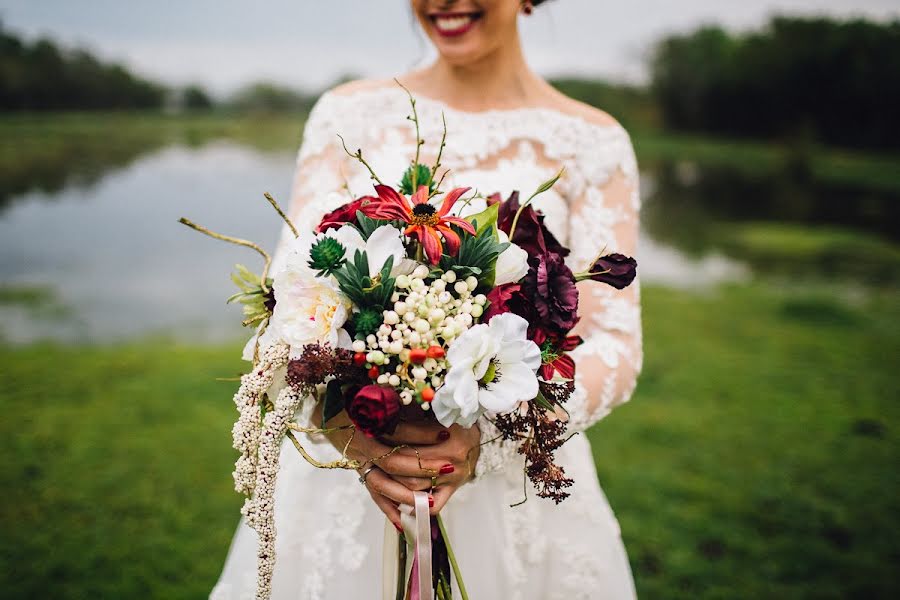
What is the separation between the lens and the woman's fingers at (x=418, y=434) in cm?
134

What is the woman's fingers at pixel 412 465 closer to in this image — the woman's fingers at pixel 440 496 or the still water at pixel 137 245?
the woman's fingers at pixel 440 496

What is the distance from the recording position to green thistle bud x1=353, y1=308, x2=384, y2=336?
115cm

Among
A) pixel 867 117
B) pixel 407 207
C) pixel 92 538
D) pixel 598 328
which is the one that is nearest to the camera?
pixel 407 207

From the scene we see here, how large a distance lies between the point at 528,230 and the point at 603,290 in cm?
62

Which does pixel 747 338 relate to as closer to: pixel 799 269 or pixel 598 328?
pixel 799 269

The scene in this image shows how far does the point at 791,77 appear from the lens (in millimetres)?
9219

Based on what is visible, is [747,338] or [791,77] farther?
[791,77]

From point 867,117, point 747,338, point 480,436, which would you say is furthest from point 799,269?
point 480,436

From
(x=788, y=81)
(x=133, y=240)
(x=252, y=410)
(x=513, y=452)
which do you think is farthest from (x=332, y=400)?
(x=788, y=81)

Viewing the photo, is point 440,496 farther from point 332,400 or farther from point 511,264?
point 511,264

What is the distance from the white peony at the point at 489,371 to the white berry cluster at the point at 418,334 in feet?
0.11

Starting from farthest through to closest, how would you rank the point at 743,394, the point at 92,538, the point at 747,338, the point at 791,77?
the point at 791,77, the point at 747,338, the point at 743,394, the point at 92,538

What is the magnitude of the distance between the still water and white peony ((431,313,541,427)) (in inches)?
224

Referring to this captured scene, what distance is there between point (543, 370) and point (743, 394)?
4.68 metres
